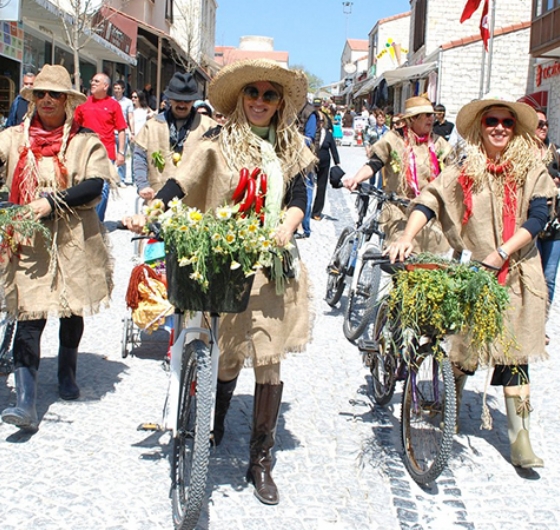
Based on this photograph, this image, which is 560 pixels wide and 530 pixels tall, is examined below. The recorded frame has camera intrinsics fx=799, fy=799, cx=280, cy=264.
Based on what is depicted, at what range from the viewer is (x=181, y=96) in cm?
631

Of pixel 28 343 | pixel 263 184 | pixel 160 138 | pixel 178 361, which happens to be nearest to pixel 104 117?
pixel 160 138

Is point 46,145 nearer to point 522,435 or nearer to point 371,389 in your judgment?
point 371,389

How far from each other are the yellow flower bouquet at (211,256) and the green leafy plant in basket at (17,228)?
1.15 metres

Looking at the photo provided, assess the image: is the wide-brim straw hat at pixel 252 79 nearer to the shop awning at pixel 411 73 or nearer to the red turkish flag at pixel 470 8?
the red turkish flag at pixel 470 8

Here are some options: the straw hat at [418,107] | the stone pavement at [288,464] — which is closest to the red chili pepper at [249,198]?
the stone pavement at [288,464]

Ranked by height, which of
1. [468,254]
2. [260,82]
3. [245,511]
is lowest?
[245,511]

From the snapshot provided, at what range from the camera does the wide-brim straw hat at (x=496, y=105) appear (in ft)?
14.0

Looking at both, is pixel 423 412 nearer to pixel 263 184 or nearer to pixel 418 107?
pixel 263 184

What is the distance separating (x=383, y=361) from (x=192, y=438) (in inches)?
67.6

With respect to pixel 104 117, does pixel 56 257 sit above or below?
below

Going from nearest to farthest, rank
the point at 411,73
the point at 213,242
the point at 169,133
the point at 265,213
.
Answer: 1. the point at 213,242
2. the point at 265,213
3. the point at 169,133
4. the point at 411,73

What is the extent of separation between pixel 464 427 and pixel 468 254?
1318mm

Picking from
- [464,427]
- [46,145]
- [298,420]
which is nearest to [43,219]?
[46,145]

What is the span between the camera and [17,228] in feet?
13.9
